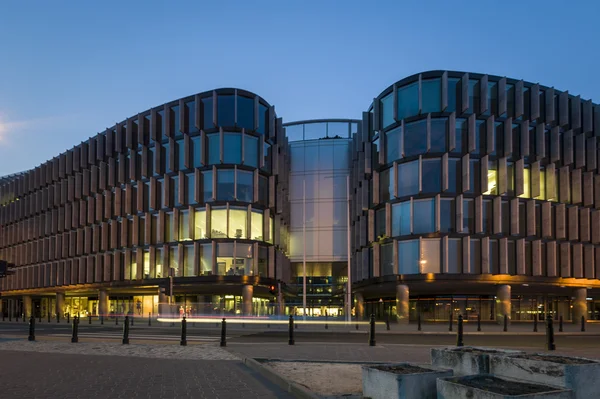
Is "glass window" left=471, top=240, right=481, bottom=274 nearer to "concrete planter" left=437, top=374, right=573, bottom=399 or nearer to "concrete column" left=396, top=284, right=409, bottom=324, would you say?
"concrete column" left=396, top=284, right=409, bottom=324

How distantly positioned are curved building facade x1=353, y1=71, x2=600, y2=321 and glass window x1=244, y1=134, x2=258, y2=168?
412 inches

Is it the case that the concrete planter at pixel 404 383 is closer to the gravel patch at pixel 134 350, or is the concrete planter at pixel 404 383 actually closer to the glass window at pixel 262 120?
the gravel patch at pixel 134 350

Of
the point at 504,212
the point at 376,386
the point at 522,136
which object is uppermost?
the point at 522,136

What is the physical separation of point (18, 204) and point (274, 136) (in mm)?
46740

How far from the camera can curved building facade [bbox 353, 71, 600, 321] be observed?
4416 cm

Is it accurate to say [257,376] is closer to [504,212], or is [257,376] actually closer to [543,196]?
[504,212]

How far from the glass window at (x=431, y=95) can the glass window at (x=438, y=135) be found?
40.6 inches

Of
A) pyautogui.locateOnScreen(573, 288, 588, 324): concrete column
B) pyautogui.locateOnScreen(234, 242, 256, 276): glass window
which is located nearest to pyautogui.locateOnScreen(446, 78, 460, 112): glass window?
pyautogui.locateOnScreen(573, 288, 588, 324): concrete column

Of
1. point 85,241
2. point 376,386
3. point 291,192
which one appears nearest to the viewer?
point 376,386

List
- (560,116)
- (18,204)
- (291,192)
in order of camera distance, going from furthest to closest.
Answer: (18,204) < (291,192) < (560,116)

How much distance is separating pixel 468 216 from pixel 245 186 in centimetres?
2002

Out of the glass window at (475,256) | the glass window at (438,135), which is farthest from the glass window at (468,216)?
the glass window at (438,135)

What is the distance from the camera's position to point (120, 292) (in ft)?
211

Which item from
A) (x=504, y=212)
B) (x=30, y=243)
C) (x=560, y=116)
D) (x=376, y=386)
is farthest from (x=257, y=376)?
(x=30, y=243)
